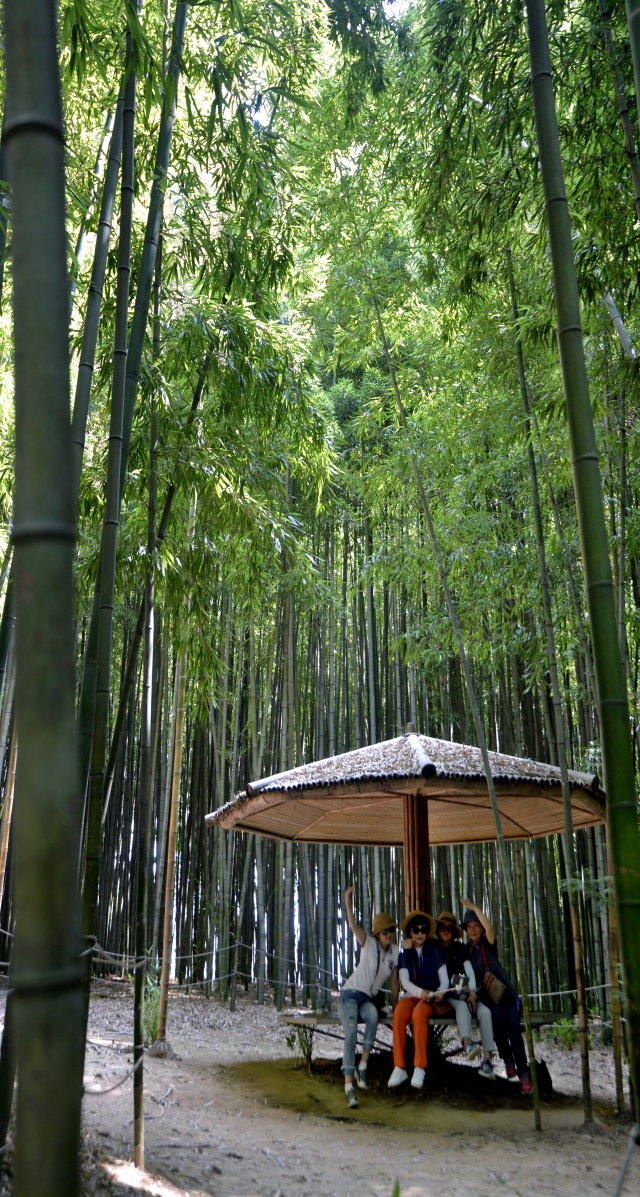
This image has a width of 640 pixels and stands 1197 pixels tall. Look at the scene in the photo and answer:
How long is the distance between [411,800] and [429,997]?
92 centimetres

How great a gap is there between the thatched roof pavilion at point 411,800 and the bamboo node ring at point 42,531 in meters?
2.94

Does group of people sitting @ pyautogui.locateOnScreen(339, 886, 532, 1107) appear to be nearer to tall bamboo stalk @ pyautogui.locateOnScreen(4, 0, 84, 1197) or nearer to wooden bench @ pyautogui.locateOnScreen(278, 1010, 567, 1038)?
wooden bench @ pyautogui.locateOnScreen(278, 1010, 567, 1038)

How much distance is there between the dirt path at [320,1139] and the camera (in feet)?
7.72

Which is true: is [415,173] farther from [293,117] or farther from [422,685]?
[422,685]

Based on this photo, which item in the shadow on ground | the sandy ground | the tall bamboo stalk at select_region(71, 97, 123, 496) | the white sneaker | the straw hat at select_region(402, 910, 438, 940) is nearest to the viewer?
the tall bamboo stalk at select_region(71, 97, 123, 496)

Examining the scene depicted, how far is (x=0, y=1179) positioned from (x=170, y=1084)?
2.18m

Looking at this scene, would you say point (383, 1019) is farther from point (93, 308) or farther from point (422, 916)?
point (93, 308)

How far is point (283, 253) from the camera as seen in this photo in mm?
3592

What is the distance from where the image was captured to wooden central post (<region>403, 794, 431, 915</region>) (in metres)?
4.01

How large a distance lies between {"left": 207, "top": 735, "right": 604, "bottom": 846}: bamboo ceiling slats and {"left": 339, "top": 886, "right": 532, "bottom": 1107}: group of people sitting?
0.62 m

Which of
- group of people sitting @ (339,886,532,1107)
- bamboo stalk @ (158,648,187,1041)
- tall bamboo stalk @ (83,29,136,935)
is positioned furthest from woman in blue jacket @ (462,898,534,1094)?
tall bamboo stalk @ (83,29,136,935)

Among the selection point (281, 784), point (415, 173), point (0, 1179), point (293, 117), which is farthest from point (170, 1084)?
point (293, 117)

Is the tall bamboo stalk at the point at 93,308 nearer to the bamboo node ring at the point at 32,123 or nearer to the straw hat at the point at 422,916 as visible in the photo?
the bamboo node ring at the point at 32,123

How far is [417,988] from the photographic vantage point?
3.60 meters
